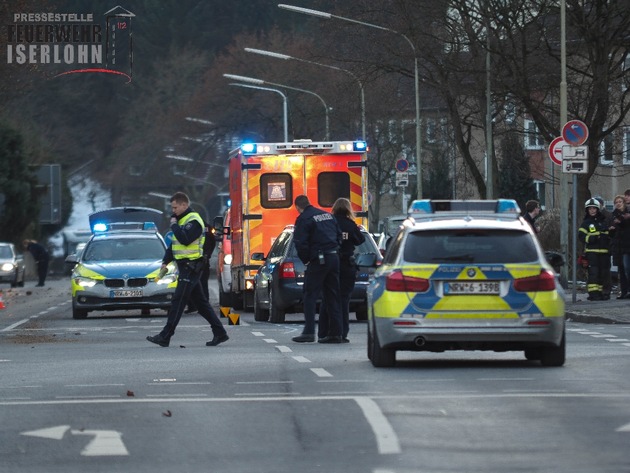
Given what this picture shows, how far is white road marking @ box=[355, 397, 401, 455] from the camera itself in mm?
10211

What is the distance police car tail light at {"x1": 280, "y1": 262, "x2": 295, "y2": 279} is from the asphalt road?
638 centimetres

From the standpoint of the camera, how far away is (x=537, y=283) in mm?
15859

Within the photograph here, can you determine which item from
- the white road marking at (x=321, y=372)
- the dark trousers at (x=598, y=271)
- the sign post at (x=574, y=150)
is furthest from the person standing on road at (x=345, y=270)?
the dark trousers at (x=598, y=271)

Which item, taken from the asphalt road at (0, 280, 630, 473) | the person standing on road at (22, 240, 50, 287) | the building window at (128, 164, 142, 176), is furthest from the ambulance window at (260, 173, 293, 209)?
the building window at (128, 164, 142, 176)

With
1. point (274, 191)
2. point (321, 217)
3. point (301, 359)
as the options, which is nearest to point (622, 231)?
point (274, 191)

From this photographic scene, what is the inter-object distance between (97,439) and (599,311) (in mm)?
17227

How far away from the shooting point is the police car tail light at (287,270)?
26.6 m

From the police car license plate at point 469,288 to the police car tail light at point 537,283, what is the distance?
214 mm

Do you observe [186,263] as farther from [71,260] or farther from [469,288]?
[71,260]

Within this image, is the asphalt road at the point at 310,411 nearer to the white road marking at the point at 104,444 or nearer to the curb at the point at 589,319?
the white road marking at the point at 104,444

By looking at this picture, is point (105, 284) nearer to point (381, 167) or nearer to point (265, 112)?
point (381, 167)

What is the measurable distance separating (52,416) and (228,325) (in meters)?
15.0

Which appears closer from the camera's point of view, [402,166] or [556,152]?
[556,152]

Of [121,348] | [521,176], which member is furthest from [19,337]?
[521,176]
